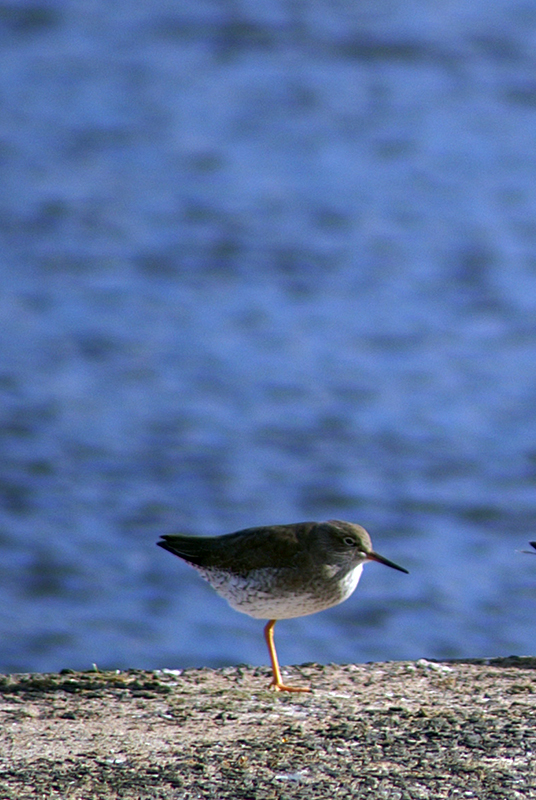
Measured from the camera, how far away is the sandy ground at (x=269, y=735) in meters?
5.05

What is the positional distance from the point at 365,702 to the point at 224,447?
28.4 feet

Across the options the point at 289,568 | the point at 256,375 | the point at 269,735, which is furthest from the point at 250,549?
the point at 256,375

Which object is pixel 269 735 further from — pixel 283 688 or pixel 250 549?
pixel 250 549

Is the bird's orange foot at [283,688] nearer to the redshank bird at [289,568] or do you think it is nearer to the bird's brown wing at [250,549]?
the redshank bird at [289,568]

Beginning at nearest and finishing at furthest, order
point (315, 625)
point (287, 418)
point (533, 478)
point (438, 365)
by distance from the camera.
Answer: point (315, 625)
point (533, 478)
point (287, 418)
point (438, 365)

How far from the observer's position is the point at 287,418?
15359 mm

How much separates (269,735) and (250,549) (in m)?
1.25

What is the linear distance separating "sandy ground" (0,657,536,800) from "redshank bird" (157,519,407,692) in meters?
0.38

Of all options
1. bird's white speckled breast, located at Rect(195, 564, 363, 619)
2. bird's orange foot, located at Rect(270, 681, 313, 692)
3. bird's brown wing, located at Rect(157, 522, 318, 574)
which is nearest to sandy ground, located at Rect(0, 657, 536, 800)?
bird's orange foot, located at Rect(270, 681, 313, 692)

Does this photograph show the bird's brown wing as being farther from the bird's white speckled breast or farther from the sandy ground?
the sandy ground

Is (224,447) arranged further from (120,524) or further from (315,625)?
(315,625)

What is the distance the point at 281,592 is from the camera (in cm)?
652

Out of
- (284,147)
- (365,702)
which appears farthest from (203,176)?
(365,702)

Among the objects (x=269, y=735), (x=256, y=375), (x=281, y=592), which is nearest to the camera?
(x=269, y=735)
